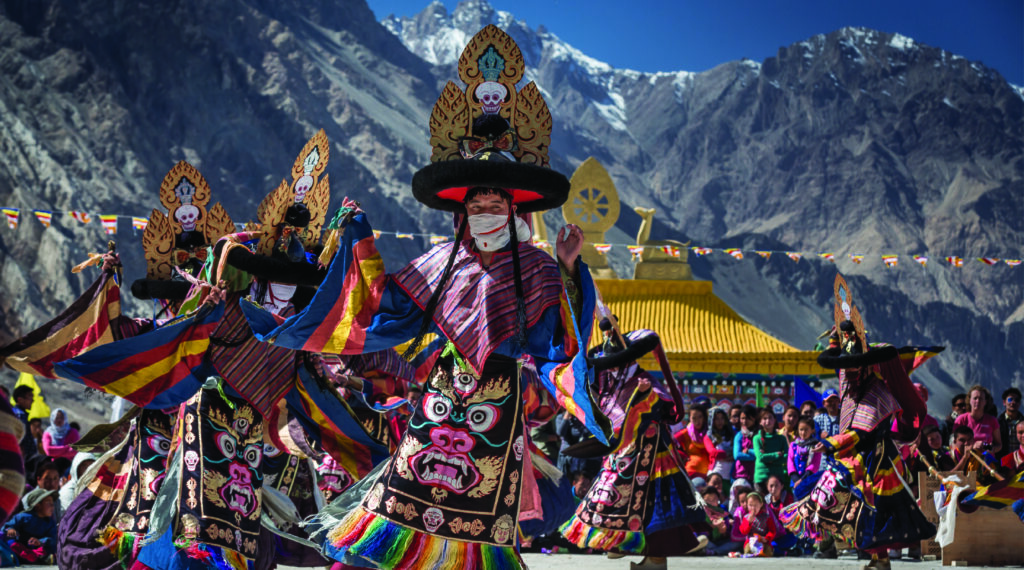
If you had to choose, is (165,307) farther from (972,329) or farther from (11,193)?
(972,329)

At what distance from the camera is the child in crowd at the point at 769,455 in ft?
33.3

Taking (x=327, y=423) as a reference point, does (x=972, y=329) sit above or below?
above

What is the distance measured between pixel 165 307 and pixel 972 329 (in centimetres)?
7750

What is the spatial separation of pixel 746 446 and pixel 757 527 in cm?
108

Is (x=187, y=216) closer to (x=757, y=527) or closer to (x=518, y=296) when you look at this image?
(x=518, y=296)

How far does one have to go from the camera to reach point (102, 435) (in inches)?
250

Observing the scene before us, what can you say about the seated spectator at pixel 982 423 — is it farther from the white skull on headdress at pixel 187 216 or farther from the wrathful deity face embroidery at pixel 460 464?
the white skull on headdress at pixel 187 216

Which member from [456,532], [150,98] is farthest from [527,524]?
[150,98]

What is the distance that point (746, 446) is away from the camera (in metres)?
10.6

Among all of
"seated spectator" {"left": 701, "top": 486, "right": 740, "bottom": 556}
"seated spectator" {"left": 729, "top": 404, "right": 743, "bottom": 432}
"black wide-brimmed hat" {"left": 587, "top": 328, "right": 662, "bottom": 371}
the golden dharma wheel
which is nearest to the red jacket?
"seated spectator" {"left": 701, "top": 486, "right": 740, "bottom": 556}

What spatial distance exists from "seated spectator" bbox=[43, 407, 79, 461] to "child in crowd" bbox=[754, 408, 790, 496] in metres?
5.84

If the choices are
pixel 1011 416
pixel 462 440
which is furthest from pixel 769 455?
pixel 462 440

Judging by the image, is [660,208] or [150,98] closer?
[150,98]

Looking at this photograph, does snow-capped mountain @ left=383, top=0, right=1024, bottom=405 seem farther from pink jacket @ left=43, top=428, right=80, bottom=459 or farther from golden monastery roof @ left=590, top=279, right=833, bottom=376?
pink jacket @ left=43, top=428, right=80, bottom=459
